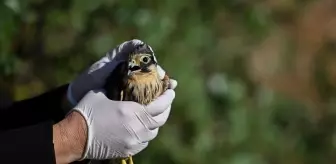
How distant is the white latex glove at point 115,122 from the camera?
1.38 metres

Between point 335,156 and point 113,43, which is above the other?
point 113,43

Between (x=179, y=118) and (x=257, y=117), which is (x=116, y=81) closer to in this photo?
(x=179, y=118)

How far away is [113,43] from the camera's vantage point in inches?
85.8

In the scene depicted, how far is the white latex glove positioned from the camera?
4.52ft

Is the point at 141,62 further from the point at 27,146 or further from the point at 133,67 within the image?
the point at 27,146

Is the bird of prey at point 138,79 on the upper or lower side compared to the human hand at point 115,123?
upper

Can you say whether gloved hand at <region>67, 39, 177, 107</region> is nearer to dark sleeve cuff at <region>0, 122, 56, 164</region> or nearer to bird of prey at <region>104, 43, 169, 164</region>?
bird of prey at <region>104, 43, 169, 164</region>

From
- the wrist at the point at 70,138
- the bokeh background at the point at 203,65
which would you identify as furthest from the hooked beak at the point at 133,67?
the bokeh background at the point at 203,65

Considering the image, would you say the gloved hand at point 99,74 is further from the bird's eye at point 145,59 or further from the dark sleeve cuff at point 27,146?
the dark sleeve cuff at point 27,146

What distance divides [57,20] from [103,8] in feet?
0.54

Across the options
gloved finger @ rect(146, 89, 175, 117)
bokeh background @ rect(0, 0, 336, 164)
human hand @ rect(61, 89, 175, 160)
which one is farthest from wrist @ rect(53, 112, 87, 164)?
bokeh background @ rect(0, 0, 336, 164)

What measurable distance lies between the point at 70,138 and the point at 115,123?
0.09m

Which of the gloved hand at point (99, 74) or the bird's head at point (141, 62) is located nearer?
the bird's head at point (141, 62)

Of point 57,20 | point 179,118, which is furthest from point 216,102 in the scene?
point 57,20
